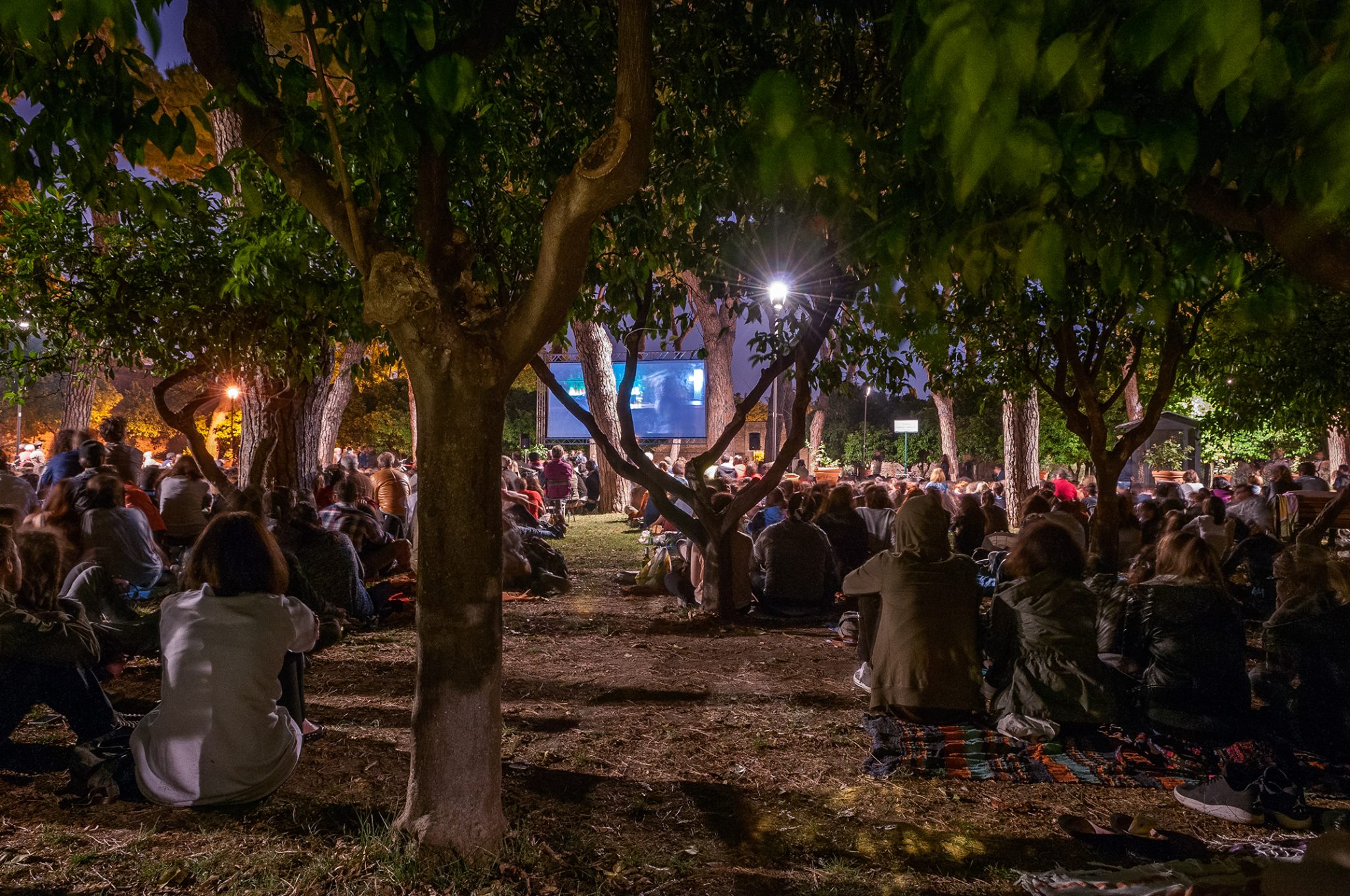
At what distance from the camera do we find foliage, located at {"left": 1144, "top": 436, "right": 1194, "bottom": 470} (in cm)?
2683

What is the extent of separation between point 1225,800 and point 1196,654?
39.5 inches

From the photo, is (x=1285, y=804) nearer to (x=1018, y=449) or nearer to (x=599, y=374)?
(x=1018, y=449)

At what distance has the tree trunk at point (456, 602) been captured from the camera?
321 cm

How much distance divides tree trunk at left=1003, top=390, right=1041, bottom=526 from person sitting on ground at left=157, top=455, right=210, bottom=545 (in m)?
14.2

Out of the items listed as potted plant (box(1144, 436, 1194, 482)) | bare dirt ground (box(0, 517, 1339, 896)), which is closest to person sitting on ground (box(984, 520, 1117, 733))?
bare dirt ground (box(0, 517, 1339, 896))

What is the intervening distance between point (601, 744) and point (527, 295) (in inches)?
107

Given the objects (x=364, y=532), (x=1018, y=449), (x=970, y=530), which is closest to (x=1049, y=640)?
(x=970, y=530)

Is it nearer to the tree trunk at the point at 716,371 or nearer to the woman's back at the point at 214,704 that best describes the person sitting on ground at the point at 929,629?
the woman's back at the point at 214,704

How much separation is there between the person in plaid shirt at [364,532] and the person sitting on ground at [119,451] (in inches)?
87.9

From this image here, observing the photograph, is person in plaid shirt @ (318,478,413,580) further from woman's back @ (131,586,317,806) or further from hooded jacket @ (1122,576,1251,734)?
hooded jacket @ (1122,576,1251,734)

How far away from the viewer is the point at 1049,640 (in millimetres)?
4926

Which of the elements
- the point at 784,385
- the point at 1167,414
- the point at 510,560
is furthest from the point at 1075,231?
the point at 784,385

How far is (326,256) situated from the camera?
7137mm

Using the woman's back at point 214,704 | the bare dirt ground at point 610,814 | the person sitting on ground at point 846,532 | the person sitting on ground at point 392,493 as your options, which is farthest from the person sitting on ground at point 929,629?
the person sitting on ground at point 392,493
